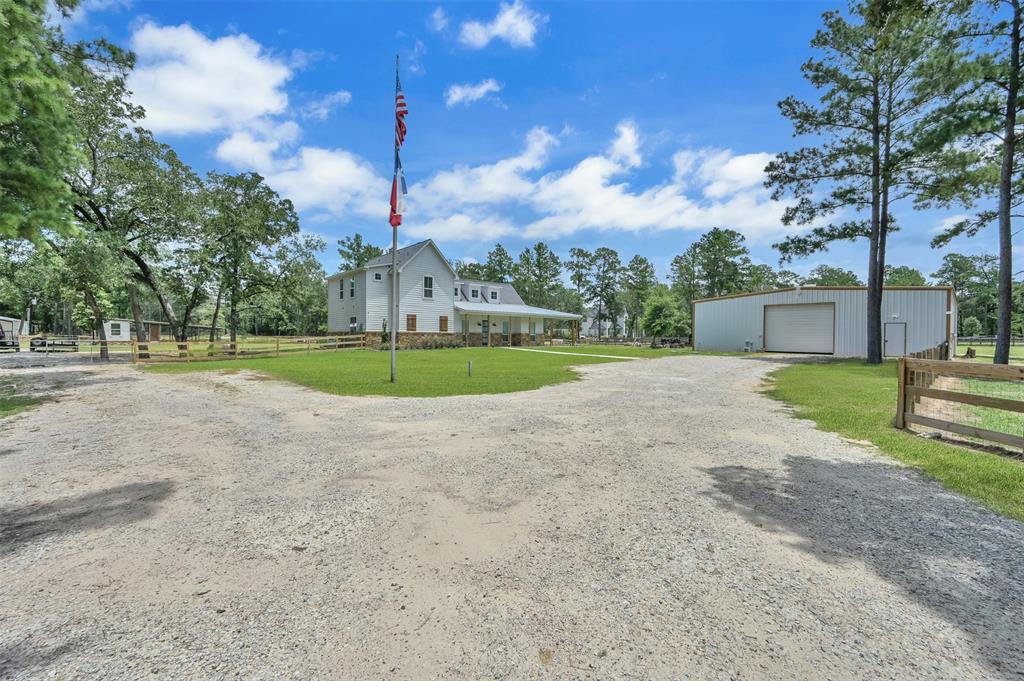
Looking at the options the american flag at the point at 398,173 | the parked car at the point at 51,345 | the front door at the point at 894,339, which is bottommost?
the parked car at the point at 51,345

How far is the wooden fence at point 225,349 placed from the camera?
21.5 metres

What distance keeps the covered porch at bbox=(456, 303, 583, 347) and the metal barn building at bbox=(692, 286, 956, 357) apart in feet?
44.9

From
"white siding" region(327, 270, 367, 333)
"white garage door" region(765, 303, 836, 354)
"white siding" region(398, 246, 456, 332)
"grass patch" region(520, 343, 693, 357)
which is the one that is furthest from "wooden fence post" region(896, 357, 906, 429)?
"white siding" region(327, 270, 367, 333)

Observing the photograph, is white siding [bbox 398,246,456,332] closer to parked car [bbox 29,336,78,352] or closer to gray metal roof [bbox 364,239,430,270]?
gray metal roof [bbox 364,239,430,270]

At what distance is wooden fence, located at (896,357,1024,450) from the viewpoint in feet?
18.2

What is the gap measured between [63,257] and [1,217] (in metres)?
12.8

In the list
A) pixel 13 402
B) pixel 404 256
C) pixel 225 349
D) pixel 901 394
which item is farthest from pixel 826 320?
pixel 225 349

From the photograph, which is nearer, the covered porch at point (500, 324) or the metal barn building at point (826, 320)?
the metal barn building at point (826, 320)

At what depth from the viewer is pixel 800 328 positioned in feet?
88.3

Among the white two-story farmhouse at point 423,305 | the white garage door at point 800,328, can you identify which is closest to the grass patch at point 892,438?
the white garage door at point 800,328

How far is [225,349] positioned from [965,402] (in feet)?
95.2

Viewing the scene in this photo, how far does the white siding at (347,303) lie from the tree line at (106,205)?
2771 millimetres

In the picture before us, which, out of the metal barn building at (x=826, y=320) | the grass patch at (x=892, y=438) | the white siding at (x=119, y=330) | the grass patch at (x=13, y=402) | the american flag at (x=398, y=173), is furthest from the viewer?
the white siding at (x=119, y=330)

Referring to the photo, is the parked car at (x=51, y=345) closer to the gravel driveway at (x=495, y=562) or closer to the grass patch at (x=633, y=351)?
A: the grass patch at (x=633, y=351)
